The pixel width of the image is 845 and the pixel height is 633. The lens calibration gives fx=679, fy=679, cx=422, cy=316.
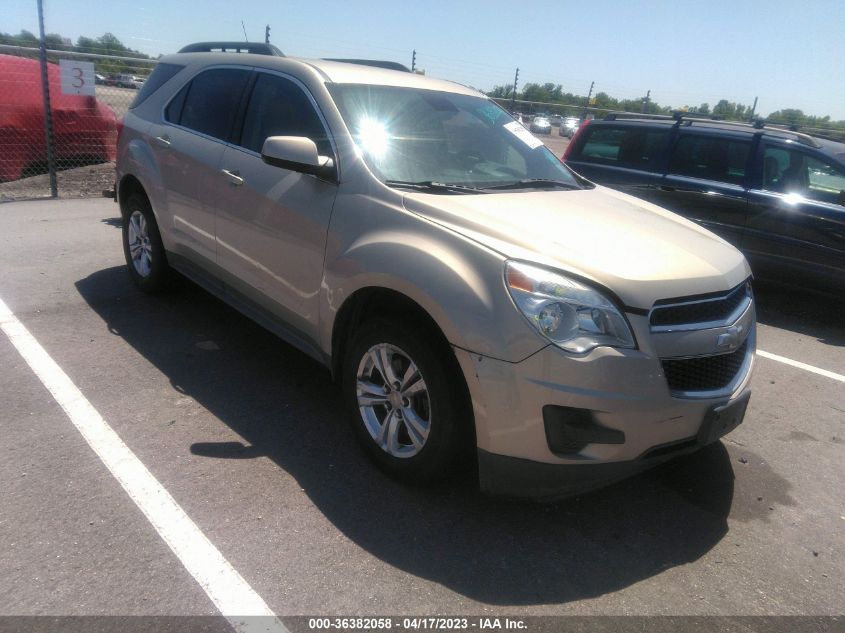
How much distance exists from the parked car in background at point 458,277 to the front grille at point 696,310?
10 mm

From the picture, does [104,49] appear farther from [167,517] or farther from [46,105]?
[167,517]

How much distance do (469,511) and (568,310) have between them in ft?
3.42

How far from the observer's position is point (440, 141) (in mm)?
3787

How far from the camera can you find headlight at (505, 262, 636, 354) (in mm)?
2578

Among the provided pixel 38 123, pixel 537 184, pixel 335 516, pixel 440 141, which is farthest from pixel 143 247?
pixel 38 123

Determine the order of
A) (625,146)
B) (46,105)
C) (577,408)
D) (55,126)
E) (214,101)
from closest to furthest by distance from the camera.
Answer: (577,408), (214,101), (625,146), (46,105), (55,126)

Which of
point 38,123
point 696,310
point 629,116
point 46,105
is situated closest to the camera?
point 696,310

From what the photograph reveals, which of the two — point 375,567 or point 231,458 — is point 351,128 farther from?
point 375,567

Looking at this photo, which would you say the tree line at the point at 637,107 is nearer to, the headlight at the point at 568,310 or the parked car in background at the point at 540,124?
the parked car in background at the point at 540,124

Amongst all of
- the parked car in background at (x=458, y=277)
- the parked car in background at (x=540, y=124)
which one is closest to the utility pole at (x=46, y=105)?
the parked car in background at (x=458, y=277)

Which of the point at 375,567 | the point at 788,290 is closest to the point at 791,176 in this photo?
the point at 788,290

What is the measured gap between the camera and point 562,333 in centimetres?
258

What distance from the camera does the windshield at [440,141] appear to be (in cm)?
349

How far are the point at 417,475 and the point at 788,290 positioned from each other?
5227mm
